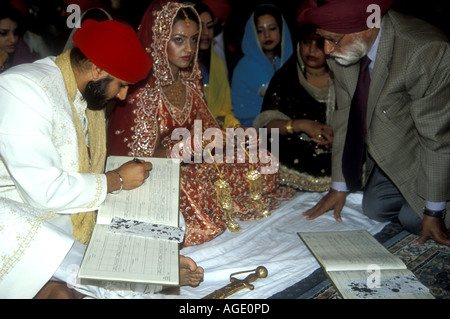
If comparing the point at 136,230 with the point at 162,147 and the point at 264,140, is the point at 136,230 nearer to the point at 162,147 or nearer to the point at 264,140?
the point at 162,147

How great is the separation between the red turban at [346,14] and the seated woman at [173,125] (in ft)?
2.95

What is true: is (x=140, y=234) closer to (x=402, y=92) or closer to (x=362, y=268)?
(x=362, y=268)

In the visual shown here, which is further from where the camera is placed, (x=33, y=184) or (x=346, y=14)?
(x=346, y=14)

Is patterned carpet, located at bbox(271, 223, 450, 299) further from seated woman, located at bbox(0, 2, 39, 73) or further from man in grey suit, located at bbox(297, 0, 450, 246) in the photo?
seated woman, located at bbox(0, 2, 39, 73)

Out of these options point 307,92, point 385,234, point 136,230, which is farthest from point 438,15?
point 136,230

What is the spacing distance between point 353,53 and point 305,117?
97 cm

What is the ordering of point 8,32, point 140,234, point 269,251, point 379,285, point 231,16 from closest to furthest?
point 140,234, point 379,285, point 269,251, point 8,32, point 231,16

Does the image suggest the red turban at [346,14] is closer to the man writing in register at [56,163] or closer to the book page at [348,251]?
the man writing in register at [56,163]

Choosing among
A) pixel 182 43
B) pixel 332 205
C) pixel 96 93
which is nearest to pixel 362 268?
pixel 332 205

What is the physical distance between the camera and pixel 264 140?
3.15m

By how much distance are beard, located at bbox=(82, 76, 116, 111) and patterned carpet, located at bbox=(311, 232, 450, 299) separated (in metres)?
1.45

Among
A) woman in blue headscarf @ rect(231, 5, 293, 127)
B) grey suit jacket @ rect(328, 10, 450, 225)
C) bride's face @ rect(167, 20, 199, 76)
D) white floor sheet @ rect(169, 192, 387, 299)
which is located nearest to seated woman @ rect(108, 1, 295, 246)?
bride's face @ rect(167, 20, 199, 76)

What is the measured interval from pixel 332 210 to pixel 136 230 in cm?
160

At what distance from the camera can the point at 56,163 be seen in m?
1.80
